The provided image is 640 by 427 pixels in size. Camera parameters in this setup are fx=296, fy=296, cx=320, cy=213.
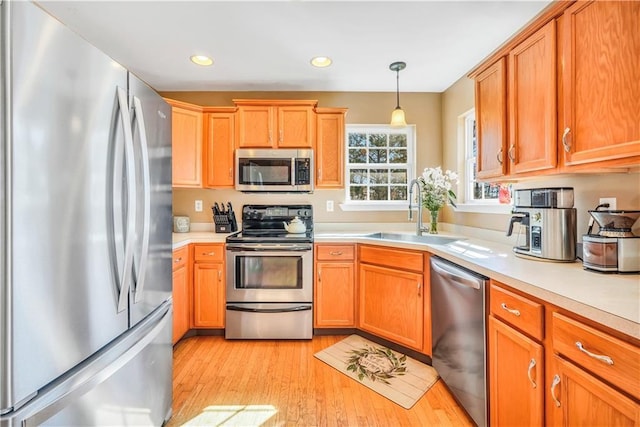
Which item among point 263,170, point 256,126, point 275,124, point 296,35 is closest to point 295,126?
point 275,124

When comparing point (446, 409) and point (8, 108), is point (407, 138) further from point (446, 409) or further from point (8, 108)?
point (8, 108)

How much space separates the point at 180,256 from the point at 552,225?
2539 mm

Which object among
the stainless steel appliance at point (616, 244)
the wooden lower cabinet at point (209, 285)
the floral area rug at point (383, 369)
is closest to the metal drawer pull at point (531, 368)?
the stainless steel appliance at point (616, 244)

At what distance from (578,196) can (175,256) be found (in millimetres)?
2724

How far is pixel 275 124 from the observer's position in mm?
2889

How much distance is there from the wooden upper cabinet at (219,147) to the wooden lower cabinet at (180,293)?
0.76 m

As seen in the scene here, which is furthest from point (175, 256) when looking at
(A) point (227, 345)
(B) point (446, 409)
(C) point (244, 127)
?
(B) point (446, 409)

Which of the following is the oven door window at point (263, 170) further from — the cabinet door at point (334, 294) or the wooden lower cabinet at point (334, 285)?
the cabinet door at point (334, 294)

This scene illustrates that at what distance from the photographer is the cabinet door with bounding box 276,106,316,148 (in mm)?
2893

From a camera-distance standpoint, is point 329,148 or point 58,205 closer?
point 58,205

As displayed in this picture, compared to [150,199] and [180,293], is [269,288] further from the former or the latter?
[150,199]

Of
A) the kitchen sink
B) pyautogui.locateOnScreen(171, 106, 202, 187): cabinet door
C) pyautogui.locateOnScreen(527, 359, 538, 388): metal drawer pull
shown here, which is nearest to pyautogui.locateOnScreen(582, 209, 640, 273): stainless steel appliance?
pyautogui.locateOnScreen(527, 359, 538, 388): metal drawer pull

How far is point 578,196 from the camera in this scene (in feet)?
5.36

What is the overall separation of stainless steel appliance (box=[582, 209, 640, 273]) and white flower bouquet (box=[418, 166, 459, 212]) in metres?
1.51
